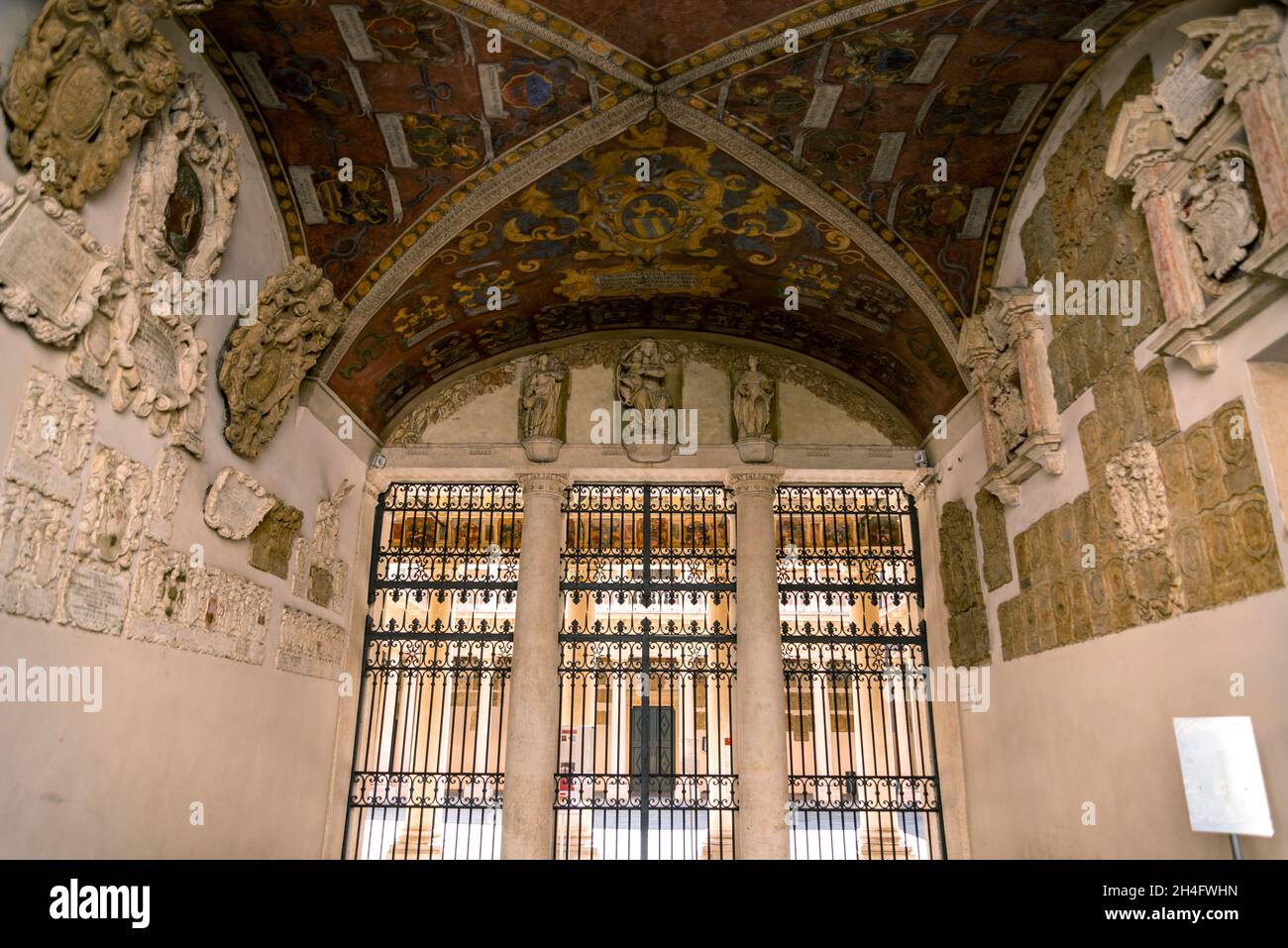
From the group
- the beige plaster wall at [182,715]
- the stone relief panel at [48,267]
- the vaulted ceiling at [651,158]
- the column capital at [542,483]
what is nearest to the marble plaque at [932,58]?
the vaulted ceiling at [651,158]

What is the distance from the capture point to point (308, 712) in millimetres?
8656

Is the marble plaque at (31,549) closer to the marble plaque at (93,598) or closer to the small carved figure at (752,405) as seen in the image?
the marble plaque at (93,598)

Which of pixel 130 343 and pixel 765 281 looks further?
pixel 765 281

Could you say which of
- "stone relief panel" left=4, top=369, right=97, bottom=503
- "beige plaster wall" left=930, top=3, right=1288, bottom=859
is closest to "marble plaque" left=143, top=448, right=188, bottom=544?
"stone relief panel" left=4, top=369, right=97, bottom=503

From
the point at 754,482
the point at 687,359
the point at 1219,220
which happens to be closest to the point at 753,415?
the point at 754,482

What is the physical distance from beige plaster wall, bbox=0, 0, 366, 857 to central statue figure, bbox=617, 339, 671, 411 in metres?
3.88

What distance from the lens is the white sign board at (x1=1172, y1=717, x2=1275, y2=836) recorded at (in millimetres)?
3967

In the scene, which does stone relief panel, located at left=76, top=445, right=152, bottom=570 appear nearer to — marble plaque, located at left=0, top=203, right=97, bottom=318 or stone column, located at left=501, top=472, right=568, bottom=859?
marble plaque, located at left=0, top=203, right=97, bottom=318

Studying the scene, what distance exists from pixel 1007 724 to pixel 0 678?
8.08 metres

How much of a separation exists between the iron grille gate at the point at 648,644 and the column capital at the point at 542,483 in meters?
0.40

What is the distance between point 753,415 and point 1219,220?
638 cm

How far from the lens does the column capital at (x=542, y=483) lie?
10531 millimetres

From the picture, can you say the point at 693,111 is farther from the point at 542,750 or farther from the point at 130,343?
the point at 542,750
